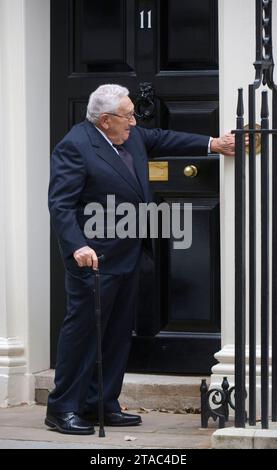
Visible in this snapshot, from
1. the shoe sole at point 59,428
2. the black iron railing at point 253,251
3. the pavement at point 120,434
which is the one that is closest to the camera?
the black iron railing at point 253,251

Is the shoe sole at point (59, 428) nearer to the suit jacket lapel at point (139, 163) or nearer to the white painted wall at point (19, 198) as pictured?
the white painted wall at point (19, 198)

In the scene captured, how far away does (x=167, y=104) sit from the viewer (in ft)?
29.4

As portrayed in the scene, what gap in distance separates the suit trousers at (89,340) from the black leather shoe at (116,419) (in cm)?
4

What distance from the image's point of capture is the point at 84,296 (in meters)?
8.00

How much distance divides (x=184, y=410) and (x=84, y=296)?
1.18 meters

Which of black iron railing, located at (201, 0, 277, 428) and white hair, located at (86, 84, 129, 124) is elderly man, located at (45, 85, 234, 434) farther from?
black iron railing, located at (201, 0, 277, 428)

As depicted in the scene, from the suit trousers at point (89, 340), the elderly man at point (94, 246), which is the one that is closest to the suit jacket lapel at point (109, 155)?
the elderly man at point (94, 246)

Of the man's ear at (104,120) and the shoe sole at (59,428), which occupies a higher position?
the man's ear at (104,120)

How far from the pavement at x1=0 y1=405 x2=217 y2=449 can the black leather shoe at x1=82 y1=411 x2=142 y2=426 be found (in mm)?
40

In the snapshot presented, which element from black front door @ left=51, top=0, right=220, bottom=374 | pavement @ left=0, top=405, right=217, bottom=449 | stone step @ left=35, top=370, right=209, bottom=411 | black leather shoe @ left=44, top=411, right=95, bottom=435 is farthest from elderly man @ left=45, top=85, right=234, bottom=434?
black front door @ left=51, top=0, right=220, bottom=374

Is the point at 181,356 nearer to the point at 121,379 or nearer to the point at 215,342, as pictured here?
the point at 215,342

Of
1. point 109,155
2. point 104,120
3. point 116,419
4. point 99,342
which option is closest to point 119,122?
point 104,120

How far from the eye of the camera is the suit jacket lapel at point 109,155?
8.04 metres
